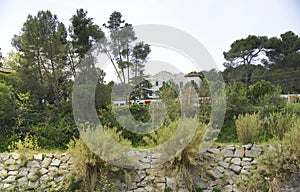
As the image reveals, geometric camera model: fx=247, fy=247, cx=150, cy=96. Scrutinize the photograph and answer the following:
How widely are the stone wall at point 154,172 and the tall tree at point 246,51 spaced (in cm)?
1018

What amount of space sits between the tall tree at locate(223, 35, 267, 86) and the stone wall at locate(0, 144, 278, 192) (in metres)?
10.2

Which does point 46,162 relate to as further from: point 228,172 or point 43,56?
point 43,56

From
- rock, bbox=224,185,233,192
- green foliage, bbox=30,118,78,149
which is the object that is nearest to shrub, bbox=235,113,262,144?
rock, bbox=224,185,233,192

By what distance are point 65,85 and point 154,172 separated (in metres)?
5.10

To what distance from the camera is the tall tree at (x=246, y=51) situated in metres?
13.5

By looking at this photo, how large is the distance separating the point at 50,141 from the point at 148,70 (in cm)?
271

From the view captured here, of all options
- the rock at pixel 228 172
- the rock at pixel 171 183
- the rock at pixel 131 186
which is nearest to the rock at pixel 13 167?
the rock at pixel 131 186

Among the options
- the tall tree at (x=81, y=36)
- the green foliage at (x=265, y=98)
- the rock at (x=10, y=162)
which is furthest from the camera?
the tall tree at (x=81, y=36)

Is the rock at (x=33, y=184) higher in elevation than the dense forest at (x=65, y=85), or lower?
lower

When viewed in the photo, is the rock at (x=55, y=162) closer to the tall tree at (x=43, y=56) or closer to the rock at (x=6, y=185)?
the rock at (x=6, y=185)

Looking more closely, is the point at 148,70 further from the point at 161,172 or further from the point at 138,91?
the point at 161,172

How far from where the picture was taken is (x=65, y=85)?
781 cm

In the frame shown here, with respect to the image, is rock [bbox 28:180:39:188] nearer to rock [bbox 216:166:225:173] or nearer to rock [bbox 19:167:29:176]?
rock [bbox 19:167:29:176]

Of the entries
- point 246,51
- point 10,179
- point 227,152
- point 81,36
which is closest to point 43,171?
point 10,179
